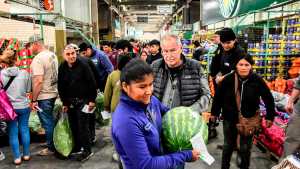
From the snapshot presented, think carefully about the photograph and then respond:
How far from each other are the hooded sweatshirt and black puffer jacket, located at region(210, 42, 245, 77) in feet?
9.10

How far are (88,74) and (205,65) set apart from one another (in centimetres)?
457

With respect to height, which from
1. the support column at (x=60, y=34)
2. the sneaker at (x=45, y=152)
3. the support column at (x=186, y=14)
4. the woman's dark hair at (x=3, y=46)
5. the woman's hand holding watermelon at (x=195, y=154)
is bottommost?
the sneaker at (x=45, y=152)

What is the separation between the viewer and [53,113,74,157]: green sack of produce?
4406 mm

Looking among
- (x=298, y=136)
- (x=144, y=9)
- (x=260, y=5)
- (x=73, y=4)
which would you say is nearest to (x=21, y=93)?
(x=298, y=136)

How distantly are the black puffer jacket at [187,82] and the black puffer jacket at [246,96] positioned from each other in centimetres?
88

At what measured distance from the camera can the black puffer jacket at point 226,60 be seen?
4.11 metres

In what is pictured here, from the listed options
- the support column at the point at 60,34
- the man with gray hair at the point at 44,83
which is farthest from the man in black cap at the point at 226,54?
the support column at the point at 60,34

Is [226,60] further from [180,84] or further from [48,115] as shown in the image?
[48,115]

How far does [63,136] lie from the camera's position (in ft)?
14.5

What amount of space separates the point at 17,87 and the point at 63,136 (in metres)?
0.95

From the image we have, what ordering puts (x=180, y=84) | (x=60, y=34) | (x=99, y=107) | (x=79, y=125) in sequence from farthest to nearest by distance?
(x=60, y=34)
(x=99, y=107)
(x=79, y=125)
(x=180, y=84)

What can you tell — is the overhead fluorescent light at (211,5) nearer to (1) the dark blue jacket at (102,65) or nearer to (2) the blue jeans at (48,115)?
(1) the dark blue jacket at (102,65)

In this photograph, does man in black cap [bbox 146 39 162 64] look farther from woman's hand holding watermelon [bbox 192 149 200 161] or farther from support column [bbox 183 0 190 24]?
support column [bbox 183 0 190 24]

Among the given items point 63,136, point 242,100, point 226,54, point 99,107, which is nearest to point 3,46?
point 63,136
